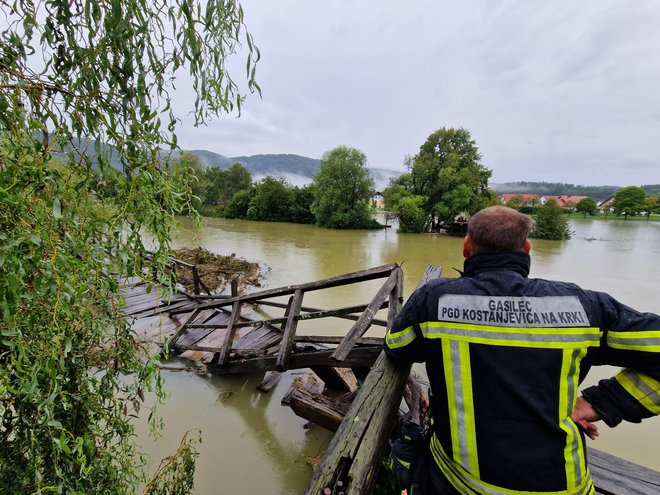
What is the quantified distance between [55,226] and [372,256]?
63.7ft

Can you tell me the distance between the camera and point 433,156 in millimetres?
34688

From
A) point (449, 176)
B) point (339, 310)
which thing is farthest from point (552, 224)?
point (339, 310)

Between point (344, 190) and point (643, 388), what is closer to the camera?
point (643, 388)

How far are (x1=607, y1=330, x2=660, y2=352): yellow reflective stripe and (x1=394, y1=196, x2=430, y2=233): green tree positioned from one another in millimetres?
31753

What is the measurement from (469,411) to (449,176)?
34.2 meters

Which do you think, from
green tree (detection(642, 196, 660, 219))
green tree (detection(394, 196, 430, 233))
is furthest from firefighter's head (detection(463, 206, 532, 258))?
green tree (detection(642, 196, 660, 219))

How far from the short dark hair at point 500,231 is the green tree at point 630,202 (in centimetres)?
9248

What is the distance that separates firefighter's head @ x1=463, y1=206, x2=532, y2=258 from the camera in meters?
1.59

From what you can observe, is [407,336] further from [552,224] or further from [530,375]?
[552,224]

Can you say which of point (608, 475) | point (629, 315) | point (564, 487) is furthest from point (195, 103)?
point (608, 475)

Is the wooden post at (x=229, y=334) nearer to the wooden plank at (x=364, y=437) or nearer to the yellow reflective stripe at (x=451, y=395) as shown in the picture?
the wooden plank at (x=364, y=437)

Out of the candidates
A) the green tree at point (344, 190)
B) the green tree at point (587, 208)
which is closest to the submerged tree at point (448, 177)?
the green tree at point (344, 190)

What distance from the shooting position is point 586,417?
4.89ft

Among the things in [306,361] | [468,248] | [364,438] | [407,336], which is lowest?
[306,361]
